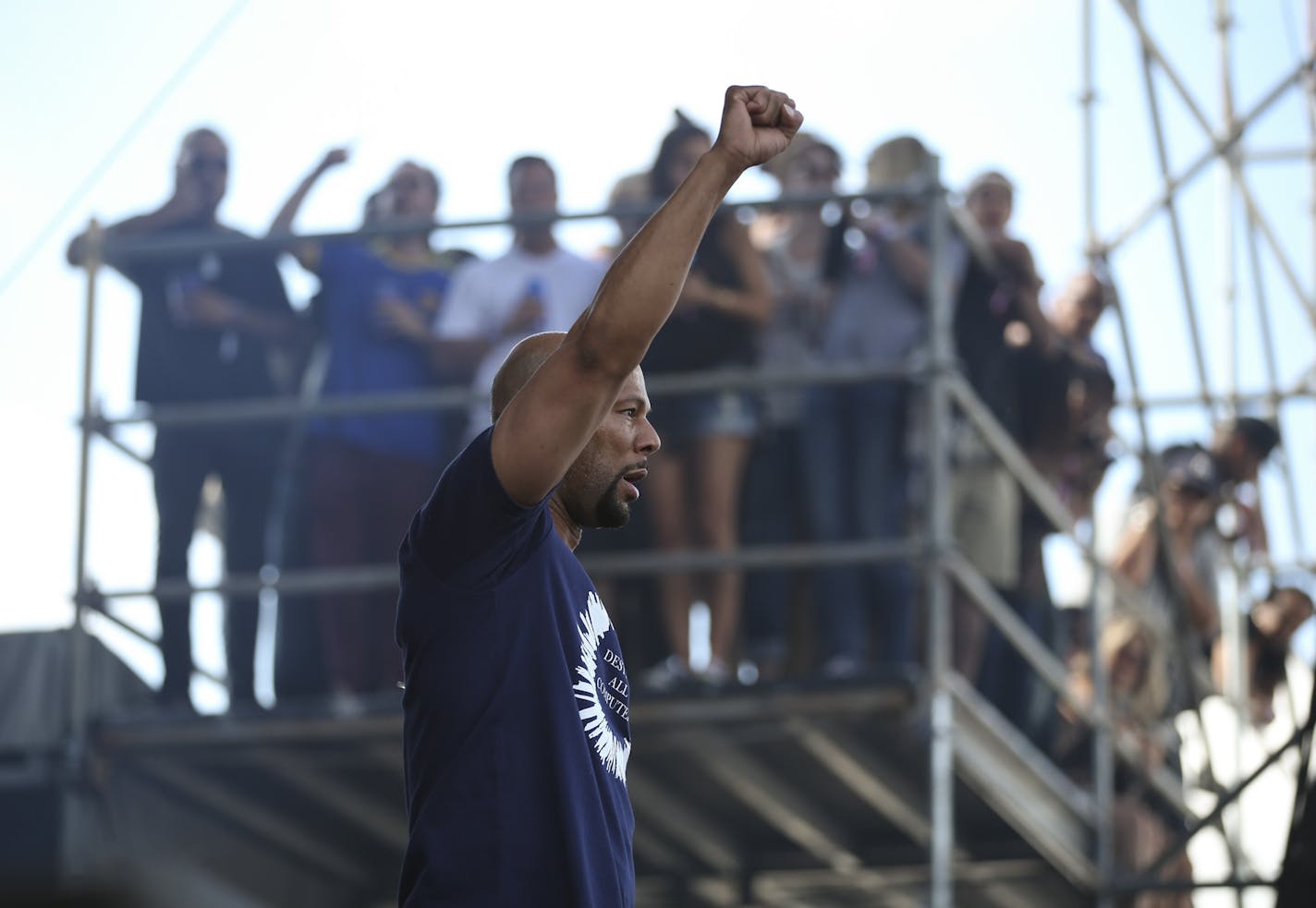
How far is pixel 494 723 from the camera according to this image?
3031mm

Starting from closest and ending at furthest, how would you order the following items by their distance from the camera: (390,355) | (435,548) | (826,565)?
1. (435,548)
2. (826,565)
3. (390,355)

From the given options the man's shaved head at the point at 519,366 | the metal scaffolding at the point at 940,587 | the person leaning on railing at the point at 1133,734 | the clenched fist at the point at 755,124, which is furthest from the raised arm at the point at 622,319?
the person leaning on railing at the point at 1133,734

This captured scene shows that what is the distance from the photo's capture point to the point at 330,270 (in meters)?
7.11

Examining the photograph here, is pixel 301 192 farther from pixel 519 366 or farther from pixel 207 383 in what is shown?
pixel 519 366

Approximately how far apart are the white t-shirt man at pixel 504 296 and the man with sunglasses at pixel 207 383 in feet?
1.83

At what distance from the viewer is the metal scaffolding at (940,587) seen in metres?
6.60

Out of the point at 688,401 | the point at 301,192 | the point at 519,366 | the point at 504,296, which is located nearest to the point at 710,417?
the point at 688,401

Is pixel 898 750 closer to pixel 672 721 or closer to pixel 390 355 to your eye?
pixel 672 721

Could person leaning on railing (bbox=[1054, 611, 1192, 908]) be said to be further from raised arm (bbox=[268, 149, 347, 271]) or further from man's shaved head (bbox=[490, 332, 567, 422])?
man's shaved head (bbox=[490, 332, 567, 422])

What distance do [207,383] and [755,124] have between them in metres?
4.51

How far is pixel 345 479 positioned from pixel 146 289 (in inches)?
34.6

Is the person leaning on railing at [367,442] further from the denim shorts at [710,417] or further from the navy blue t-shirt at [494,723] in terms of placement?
the navy blue t-shirt at [494,723]

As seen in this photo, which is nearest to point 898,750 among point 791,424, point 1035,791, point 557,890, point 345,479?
A: point 1035,791

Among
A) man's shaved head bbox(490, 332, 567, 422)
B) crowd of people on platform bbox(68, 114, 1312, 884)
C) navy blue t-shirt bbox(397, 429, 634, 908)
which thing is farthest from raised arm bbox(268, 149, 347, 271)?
navy blue t-shirt bbox(397, 429, 634, 908)
